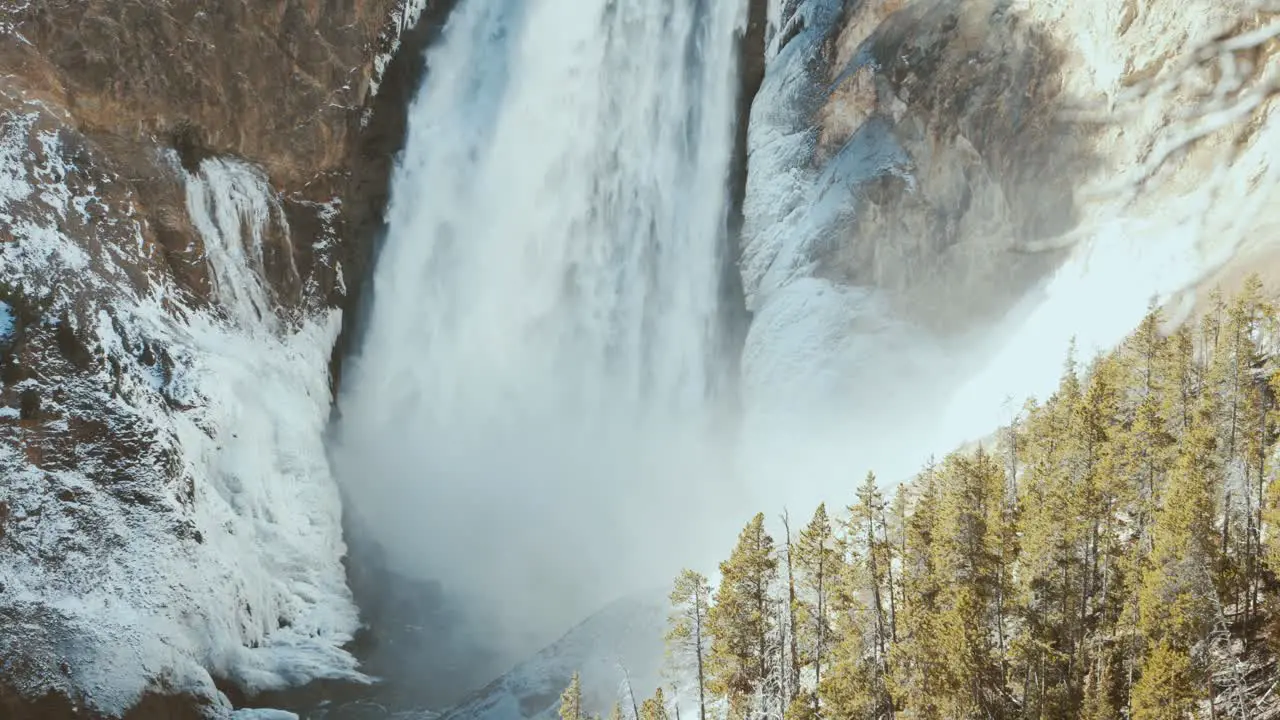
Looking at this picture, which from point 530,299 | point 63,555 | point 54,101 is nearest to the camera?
point 63,555

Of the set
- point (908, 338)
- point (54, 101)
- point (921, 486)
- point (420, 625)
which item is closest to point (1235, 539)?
point (921, 486)

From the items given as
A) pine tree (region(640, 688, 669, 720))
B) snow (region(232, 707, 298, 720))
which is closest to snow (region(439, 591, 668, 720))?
snow (region(232, 707, 298, 720))

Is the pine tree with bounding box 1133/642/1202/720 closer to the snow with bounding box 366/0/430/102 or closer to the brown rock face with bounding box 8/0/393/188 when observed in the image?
the brown rock face with bounding box 8/0/393/188

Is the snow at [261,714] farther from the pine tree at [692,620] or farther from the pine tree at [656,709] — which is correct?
the pine tree at [656,709]

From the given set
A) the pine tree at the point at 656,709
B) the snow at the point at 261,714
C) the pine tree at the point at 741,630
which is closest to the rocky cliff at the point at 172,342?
the snow at the point at 261,714

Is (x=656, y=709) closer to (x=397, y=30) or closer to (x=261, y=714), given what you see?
(x=261, y=714)

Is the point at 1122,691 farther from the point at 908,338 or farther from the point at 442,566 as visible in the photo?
the point at 442,566
